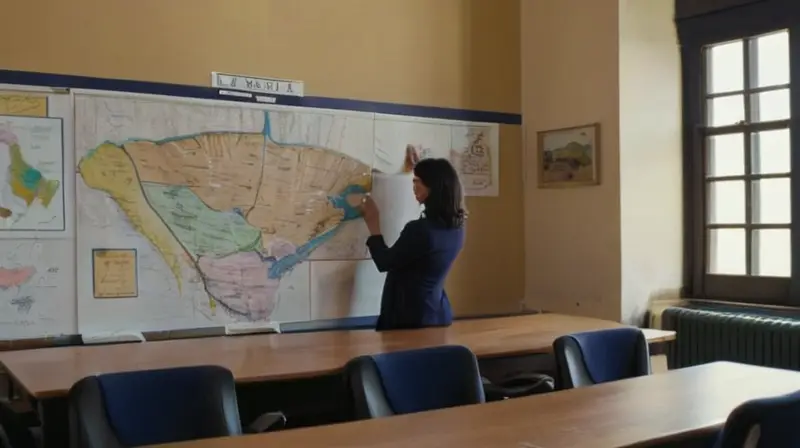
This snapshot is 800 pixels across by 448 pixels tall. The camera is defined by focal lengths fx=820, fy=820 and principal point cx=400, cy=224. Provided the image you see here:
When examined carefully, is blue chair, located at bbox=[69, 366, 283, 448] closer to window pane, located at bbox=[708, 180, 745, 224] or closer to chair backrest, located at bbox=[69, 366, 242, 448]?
chair backrest, located at bbox=[69, 366, 242, 448]

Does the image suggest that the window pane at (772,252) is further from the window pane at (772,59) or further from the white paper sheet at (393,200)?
the white paper sheet at (393,200)

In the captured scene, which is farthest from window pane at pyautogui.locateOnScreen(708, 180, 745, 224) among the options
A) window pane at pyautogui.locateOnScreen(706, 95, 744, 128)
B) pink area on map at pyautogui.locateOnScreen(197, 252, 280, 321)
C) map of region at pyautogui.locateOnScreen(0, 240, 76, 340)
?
map of region at pyautogui.locateOnScreen(0, 240, 76, 340)

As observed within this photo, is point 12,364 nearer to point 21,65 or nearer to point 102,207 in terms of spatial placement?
point 102,207

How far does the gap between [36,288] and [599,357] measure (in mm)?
2365

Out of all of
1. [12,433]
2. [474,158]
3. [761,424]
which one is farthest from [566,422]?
[474,158]

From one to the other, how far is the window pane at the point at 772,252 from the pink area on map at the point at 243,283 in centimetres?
259

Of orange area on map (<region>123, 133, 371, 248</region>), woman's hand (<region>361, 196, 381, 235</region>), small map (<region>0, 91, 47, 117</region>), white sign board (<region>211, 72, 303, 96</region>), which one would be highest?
white sign board (<region>211, 72, 303, 96</region>)

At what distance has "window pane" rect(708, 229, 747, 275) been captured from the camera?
14.9 feet

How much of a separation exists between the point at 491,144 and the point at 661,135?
983 mm

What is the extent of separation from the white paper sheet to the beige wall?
97 cm

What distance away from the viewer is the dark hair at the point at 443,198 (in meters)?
3.79

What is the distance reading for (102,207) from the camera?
12.0ft

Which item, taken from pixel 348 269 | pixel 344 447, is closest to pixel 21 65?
pixel 348 269

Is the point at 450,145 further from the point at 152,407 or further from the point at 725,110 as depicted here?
the point at 152,407
